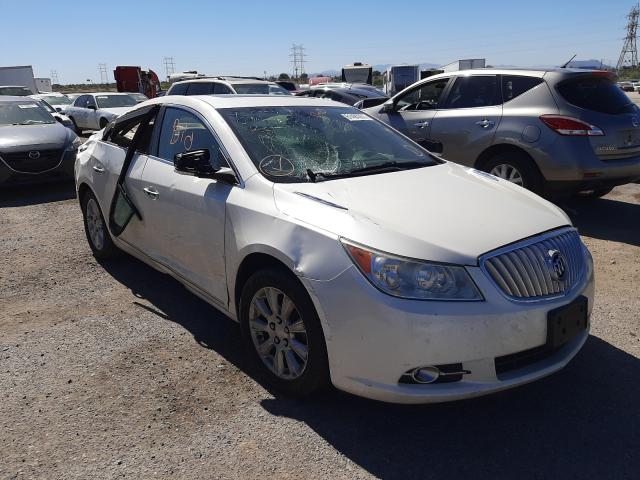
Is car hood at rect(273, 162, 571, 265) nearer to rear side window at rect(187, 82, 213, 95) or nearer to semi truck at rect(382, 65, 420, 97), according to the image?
rear side window at rect(187, 82, 213, 95)

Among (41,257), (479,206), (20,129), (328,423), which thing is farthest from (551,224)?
(20,129)

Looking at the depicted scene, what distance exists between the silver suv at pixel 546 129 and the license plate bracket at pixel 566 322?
3.11m

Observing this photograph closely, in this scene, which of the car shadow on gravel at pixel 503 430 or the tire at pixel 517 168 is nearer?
the car shadow on gravel at pixel 503 430

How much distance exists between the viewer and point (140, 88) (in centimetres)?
3003

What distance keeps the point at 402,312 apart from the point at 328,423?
81 centimetres

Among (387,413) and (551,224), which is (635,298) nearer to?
(551,224)

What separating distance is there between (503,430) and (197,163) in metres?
2.26

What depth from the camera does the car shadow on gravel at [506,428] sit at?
244 cm

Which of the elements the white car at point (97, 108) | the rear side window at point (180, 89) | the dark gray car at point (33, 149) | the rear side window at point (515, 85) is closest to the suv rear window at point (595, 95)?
the rear side window at point (515, 85)

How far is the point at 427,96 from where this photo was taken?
756 cm

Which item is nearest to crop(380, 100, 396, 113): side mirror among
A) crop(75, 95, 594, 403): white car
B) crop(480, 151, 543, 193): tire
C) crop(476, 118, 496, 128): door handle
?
crop(476, 118, 496, 128): door handle

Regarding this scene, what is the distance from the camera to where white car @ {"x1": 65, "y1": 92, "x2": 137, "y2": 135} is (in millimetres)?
16234

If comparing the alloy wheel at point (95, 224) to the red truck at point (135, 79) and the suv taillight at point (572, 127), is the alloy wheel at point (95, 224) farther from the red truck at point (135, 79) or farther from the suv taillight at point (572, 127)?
the red truck at point (135, 79)

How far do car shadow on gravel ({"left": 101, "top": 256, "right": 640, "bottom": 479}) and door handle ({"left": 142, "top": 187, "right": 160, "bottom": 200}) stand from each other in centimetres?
138
